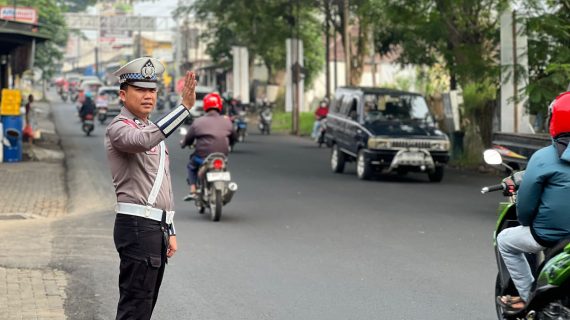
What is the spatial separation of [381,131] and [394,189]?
2100mm

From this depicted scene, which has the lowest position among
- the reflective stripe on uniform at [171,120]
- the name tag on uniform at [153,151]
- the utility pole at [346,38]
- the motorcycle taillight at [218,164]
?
the motorcycle taillight at [218,164]

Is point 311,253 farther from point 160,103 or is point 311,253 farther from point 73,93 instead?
point 73,93

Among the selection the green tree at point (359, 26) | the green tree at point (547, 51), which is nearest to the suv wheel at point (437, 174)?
the green tree at point (547, 51)

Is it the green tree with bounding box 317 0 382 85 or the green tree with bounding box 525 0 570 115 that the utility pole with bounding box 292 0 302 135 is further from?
the green tree with bounding box 525 0 570 115

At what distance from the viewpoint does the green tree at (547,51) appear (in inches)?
730

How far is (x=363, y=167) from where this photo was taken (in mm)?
20828

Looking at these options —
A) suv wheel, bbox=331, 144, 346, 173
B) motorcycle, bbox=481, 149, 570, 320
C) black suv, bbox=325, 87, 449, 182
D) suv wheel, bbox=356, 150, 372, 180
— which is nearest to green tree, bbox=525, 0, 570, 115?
black suv, bbox=325, 87, 449, 182

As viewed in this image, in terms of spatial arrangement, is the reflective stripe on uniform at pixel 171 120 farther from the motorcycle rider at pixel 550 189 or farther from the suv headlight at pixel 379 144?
the suv headlight at pixel 379 144

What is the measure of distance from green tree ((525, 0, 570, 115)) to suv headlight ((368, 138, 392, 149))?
2835 mm

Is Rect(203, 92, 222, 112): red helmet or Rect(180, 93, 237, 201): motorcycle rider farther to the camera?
Rect(203, 92, 222, 112): red helmet

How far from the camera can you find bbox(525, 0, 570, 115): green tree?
18.5 m

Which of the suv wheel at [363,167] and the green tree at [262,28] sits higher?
the green tree at [262,28]

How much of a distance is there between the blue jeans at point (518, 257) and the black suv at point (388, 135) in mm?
13989

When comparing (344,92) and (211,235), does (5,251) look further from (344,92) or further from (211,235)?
(344,92)
